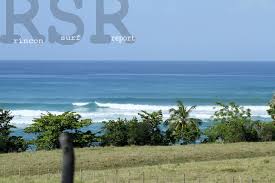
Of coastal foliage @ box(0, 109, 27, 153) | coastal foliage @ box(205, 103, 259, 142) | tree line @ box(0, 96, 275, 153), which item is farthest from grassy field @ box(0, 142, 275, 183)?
coastal foliage @ box(0, 109, 27, 153)

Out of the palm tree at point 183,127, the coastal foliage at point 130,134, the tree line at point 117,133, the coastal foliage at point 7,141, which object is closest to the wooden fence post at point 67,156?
the coastal foliage at point 7,141

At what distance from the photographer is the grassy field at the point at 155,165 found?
2128 cm

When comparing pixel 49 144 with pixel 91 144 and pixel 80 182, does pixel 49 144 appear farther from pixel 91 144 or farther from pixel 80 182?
pixel 80 182

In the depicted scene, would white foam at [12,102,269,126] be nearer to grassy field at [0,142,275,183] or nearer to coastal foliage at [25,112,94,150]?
coastal foliage at [25,112,94,150]

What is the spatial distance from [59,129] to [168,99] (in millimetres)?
47654

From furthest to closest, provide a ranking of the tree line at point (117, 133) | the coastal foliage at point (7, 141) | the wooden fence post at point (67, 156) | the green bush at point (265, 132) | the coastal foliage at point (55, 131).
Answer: the green bush at point (265, 132) < the tree line at point (117, 133) < the coastal foliage at point (55, 131) < the coastal foliage at point (7, 141) < the wooden fence post at point (67, 156)

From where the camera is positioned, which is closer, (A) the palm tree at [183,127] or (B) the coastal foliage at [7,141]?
(B) the coastal foliage at [7,141]

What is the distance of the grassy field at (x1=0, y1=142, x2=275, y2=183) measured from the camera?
2128 centimetres

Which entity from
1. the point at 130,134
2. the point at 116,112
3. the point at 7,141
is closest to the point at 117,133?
the point at 130,134

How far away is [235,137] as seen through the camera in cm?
4012

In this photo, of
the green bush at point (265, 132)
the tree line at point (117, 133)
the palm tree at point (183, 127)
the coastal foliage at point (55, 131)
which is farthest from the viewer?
the palm tree at point (183, 127)

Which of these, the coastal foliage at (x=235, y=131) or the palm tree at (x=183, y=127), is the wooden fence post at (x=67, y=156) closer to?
the coastal foliage at (x=235, y=131)

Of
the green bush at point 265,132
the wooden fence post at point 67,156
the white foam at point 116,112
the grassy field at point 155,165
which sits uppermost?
the white foam at point 116,112

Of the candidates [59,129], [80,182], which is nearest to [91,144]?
[59,129]
